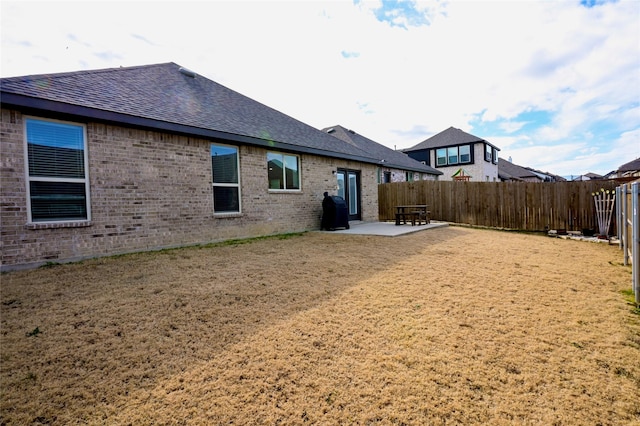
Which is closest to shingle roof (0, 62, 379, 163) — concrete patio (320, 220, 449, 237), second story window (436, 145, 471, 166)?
concrete patio (320, 220, 449, 237)

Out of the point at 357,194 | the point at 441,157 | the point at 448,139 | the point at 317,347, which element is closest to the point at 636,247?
the point at 317,347

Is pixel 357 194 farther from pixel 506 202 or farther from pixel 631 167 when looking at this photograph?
pixel 631 167

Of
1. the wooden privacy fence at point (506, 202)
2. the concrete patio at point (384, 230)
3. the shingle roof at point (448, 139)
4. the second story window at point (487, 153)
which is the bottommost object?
the concrete patio at point (384, 230)

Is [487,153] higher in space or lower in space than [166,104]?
higher

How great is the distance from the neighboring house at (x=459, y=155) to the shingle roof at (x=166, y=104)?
17.8 meters

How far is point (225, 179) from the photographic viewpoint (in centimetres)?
830

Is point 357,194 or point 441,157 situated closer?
point 357,194

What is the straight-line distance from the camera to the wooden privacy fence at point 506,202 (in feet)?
35.3

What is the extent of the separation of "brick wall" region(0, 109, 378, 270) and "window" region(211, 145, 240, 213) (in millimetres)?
206

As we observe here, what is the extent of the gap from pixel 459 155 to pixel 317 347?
28693 millimetres

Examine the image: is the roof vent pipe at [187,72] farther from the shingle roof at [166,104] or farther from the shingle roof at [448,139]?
the shingle roof at [448,139]

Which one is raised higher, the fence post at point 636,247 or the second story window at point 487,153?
the second story window at point 487,153

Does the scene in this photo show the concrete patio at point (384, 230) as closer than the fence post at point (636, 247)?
No

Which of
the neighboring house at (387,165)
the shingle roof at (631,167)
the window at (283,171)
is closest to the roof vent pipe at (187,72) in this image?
the window at (283,171)
